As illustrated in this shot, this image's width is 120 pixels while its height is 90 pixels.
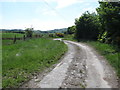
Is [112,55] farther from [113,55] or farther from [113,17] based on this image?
[113,17]

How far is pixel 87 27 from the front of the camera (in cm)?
2659

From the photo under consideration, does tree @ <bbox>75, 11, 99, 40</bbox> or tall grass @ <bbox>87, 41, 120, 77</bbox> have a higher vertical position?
tree @ <bbox>75, 11, 99, 40</bbox>

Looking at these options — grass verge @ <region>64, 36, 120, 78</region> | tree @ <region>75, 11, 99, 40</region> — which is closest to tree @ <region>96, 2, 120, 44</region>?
grass verge @ <region>64, 36, 120, 78</region>

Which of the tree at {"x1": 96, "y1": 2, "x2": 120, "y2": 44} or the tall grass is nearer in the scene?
the tall grass

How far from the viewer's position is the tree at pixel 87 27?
25641 millimetres

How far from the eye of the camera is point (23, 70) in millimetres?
6059

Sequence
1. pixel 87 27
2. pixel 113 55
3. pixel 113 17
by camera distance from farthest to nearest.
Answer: pixel 87 27
pixel 113 17
pixel 113 55

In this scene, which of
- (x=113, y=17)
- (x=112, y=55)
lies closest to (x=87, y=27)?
(x=113, y=17)

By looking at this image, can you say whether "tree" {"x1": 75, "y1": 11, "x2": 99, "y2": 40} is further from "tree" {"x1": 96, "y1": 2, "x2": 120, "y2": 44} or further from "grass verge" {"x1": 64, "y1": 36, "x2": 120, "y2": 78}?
"grass verge" {"x1": 64, "y1": 36, "x2": 120, "y2": 78}

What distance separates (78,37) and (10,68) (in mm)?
24399

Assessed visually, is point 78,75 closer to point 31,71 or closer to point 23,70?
point 31,71

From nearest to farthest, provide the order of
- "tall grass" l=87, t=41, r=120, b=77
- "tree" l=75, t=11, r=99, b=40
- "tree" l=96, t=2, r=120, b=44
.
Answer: "tall grass" l=87, t=41, r=120, b=77 < "tree" l=96, t=2, r=120, b=44 < "tree" l=75, t=11, r=99, b=40

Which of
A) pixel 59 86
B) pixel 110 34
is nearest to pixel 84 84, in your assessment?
pixel 59 86

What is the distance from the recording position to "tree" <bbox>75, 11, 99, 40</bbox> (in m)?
25.6
